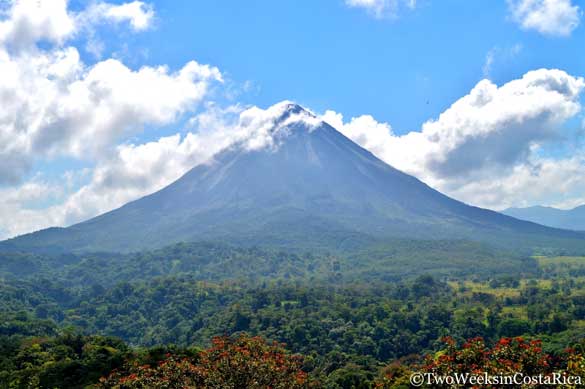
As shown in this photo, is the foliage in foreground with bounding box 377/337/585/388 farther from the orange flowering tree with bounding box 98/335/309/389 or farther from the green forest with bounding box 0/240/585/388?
the orange flowering tree with bounding box 98/335/309/389

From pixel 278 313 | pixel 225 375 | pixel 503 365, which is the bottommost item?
pixel 278 313

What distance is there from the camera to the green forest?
33.8 meters

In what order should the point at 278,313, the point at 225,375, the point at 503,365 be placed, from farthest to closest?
the point at 278,313
the point at 225,375
the point at 503,365

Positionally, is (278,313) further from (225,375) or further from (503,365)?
(503,365)

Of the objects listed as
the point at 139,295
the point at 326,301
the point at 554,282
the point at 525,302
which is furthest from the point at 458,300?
the point at 139,295

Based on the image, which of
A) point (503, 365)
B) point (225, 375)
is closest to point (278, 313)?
point (225, 375)

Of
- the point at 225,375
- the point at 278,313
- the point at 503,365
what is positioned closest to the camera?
the point at 503,365

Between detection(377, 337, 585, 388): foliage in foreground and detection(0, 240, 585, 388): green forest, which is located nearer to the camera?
detection(377, 337, 585, 388): foliage in foreground

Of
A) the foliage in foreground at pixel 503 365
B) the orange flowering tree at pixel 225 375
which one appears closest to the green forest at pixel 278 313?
the orange flowering tree at pixel 225 375

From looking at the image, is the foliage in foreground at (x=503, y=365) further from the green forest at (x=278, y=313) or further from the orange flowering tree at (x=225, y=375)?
the orange flowering tree at (x=225, y=375)

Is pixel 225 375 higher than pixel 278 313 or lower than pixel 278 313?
higher

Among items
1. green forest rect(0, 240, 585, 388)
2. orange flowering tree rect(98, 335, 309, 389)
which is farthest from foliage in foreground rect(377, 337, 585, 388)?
orange flowering tree rect(98, 335, 309, 389)

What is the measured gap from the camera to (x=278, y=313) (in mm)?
76375

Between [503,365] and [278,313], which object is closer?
[503,365]
